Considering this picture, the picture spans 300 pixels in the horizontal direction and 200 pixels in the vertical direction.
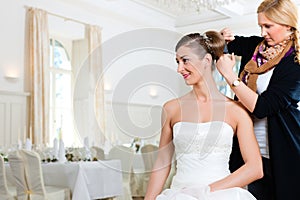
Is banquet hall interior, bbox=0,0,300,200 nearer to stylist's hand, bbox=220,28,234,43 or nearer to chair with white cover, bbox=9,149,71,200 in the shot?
chair with white cover, bbox=9,149,71,200

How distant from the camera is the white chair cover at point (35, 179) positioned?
175 inches

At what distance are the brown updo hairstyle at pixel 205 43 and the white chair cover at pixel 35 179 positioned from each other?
311 cm

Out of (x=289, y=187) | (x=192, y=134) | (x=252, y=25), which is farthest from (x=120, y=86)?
(x=252, y=25)

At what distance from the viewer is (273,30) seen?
1719 mm

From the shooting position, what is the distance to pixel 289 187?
5.79 ft

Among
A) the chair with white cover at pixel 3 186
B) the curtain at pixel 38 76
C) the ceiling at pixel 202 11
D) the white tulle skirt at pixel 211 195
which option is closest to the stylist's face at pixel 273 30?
the white tulle skirt at pixel 211 195

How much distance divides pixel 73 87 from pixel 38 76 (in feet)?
3.18

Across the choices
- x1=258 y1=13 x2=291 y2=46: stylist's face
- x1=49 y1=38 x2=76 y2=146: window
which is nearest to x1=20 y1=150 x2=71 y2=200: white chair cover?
x1=258 y1=13 x2=291 y2=46: stylist's face

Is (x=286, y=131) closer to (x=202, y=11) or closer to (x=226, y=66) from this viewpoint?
(x=226, y=66)

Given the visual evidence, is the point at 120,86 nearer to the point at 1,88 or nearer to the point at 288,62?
the point at 288,62

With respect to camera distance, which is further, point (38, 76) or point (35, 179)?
point (38, 76)

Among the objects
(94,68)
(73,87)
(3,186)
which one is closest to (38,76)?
(73,87)

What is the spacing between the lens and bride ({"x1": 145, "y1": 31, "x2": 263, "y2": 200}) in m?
1.65

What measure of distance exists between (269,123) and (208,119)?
25cm
